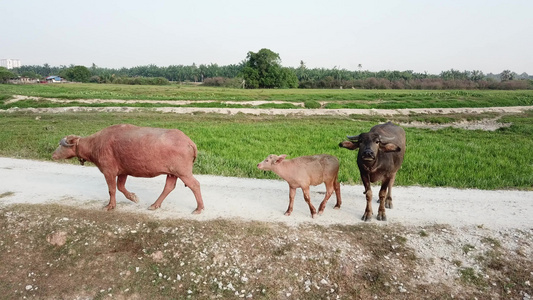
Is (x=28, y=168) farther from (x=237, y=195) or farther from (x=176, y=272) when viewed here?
(x=176, y=272)

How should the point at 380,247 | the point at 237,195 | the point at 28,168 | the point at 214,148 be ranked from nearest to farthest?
1. the point at 380,247
2. the point at 237,195
3. the point at 28,168
4. the point at 214,148

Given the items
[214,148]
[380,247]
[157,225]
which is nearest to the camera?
[380,247]

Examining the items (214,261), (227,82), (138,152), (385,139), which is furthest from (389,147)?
(227,82)

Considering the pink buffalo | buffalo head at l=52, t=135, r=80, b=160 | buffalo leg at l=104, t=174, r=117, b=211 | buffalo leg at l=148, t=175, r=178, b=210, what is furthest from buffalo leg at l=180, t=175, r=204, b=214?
buffalo head at l=52, t=135, r=80, b=160

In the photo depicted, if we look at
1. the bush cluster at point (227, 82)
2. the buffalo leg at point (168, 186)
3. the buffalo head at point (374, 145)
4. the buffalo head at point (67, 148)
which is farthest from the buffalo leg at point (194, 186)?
the bush cluster at point (227, 82)

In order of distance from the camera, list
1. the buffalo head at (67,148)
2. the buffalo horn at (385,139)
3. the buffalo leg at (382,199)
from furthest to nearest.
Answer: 1. the buffalo head at (67,148)
2. the buffalo leg at (382,199)
3. the buffalo horn at (385,139)

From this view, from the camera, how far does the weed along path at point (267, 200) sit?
6.63 m

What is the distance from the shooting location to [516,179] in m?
9.29

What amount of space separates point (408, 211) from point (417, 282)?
235 centimetres

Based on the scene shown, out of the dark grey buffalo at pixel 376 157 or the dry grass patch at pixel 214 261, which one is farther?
the dark grey buffalo at pixel 376 157

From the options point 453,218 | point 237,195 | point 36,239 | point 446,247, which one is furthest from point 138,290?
point 453,218

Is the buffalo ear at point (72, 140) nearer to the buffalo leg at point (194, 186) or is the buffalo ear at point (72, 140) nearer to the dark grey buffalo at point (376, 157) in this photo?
the buffalo leg at point (194, 186)

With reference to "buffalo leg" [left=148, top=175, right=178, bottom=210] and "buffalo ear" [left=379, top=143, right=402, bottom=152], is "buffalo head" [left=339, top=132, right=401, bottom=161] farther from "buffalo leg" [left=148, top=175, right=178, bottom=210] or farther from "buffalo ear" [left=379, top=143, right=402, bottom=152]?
"buffalo leg" [left=148, top=175, right=178, bottom=210]

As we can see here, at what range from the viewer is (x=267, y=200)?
761 cm
